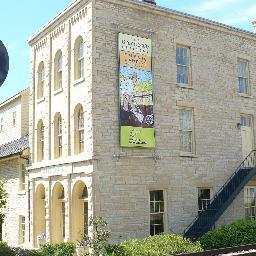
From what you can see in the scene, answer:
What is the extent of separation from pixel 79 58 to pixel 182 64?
536cm

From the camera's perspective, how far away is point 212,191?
21.5m

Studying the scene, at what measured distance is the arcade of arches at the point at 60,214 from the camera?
1944cm

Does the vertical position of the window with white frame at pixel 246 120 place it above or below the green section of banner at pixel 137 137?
above

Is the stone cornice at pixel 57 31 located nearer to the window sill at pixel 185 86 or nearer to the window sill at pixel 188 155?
the window sill at pixel 185 86

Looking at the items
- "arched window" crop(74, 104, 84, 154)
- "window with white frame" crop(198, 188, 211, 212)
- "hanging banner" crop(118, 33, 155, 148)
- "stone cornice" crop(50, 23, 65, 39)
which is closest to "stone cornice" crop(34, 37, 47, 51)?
"stone cornice" crop(50, 23, 65, 39)

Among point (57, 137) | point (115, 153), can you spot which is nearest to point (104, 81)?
point (115, 153)

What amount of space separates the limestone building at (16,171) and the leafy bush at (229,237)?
432 inches

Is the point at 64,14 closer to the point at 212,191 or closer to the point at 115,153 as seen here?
the point at 115,153

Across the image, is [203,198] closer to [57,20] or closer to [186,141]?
[186,141]

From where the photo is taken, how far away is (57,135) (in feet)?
71.1

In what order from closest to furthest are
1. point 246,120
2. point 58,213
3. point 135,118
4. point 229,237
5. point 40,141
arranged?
point 229,237, point 135,118, point 58,213, point 40,141, point 246,120

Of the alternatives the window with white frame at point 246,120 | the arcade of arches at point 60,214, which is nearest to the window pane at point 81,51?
the arcade of arches at point 60,214

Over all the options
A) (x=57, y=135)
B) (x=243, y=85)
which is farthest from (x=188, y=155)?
(x=57, y=135)

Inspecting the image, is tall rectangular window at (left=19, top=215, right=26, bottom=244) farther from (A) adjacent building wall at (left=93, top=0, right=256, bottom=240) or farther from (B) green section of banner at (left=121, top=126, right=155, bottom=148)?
(B) green section of banner at (left=121, top=126, right=155, bottom=148)
